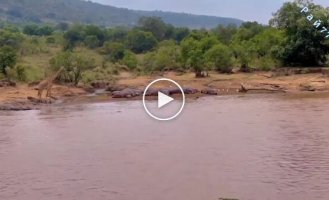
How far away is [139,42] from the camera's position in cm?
5697

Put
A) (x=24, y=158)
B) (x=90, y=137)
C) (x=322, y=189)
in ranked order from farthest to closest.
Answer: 1. (x=90, y=137)
2. (x=24, y=158)
3. (x=322, y=189)

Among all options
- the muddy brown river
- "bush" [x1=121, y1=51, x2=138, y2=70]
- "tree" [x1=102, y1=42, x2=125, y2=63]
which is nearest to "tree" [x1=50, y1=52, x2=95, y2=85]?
"bush" [x1=121, y1=51, x2=138, y2=70]

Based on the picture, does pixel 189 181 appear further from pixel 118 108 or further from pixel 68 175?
pixel 118 108

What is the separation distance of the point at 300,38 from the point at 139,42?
25560mm

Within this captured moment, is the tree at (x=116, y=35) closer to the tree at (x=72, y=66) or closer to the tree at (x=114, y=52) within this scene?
the tree at (x=114, y=52)

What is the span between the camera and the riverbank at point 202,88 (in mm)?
28984

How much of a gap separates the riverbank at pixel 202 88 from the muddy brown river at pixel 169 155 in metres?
5.19

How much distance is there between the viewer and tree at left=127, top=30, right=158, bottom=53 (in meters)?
56.6

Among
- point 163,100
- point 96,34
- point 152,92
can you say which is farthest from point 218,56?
point 96,34

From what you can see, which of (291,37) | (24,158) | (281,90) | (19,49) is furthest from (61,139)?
(19,49)

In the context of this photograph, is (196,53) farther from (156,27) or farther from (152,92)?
(156,27)

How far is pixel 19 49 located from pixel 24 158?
3866cm

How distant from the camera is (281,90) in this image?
29953 mm
